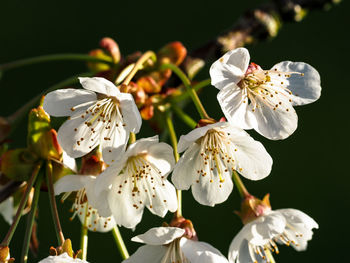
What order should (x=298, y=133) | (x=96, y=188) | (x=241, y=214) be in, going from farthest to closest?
(x=298, y=133) < (x=241, y=214) < (x=96, y=188)

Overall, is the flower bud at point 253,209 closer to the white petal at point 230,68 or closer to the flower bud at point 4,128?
the white petal at point 230,68

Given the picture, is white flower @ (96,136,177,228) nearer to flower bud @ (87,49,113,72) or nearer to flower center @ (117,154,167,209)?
flower center @ (117,154,167,209)

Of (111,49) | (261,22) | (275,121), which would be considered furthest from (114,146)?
(261,22)

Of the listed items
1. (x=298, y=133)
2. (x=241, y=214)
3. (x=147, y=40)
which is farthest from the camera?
(x=147, y=40)

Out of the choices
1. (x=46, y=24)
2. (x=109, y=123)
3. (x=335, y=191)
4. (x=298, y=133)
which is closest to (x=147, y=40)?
(x=46, y=24)

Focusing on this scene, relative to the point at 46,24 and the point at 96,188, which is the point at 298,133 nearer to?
the point at 46,24

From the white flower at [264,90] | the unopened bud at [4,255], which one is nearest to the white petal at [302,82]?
the white flower at [264,90]

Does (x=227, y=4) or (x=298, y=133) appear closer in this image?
(x=298, y=133)
